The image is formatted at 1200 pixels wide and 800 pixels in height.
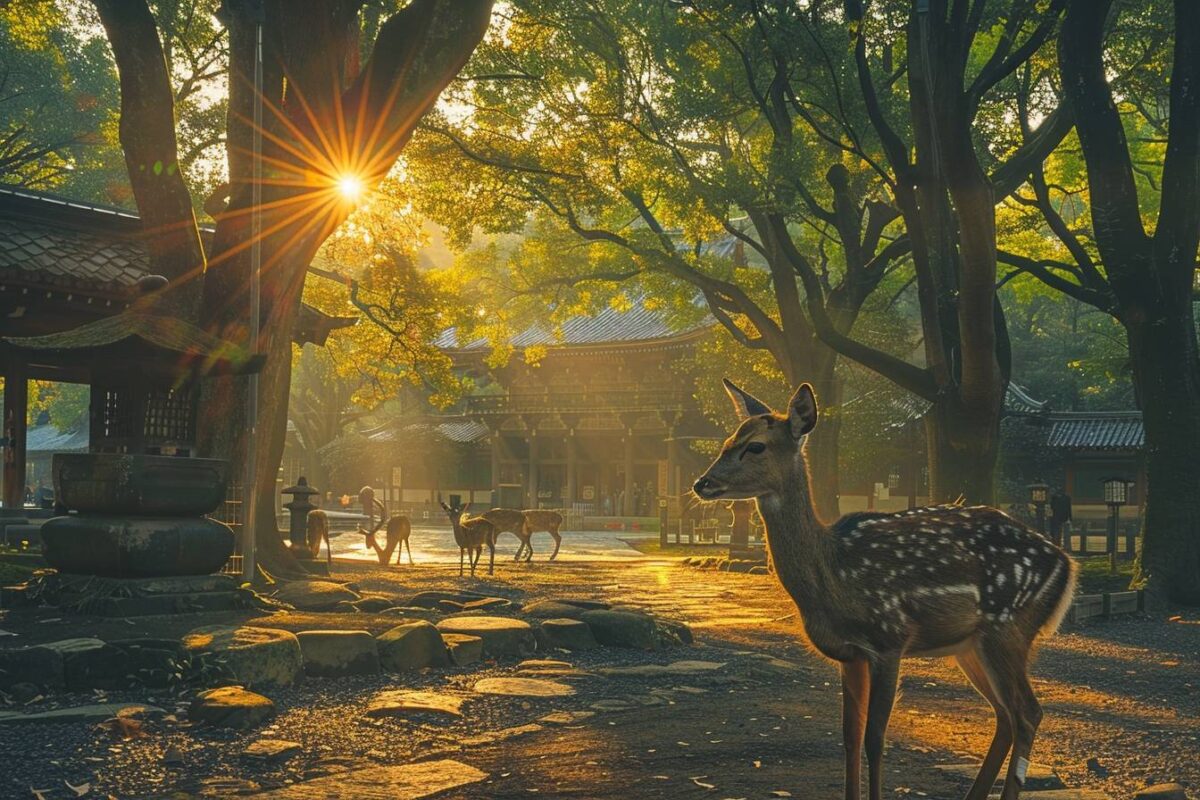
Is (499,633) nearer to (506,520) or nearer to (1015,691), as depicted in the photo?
(1015,691)

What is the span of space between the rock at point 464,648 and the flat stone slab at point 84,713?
2999mm

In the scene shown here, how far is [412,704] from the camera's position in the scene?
7832mm

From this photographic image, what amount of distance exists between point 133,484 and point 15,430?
38.2 feet

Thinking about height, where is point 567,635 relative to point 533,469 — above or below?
below

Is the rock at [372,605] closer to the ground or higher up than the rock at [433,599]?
higher up

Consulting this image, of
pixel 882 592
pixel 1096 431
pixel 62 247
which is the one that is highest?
pixel 62 247

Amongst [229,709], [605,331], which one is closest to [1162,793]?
[229,709]

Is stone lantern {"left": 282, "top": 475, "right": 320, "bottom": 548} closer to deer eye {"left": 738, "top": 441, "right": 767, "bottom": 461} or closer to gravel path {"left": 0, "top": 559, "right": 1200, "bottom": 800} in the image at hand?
gravel path {"left": 0, "top": 559, "right": 1200, "bottom": 800}

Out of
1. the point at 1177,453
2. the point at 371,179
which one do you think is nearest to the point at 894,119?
the point at 1177,453

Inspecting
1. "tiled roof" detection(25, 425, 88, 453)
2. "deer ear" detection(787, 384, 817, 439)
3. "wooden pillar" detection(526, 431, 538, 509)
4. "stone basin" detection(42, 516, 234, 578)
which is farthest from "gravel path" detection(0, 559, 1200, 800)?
"tiled roof" detection(25, 425, 88, 453)

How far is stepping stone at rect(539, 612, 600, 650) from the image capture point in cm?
1103

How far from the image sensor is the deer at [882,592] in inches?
215

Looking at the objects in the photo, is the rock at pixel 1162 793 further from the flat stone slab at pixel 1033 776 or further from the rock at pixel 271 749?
the rock at pixel 271 749

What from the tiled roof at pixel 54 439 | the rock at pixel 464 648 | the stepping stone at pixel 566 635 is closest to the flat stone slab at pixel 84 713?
the rock at pixel 464 648
